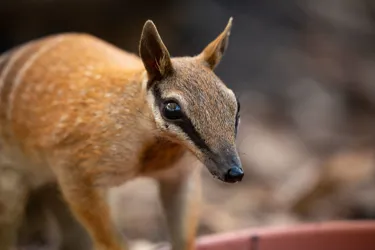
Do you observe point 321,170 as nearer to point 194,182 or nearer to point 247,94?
point 194,182

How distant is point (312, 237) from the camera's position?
2697 millimetres

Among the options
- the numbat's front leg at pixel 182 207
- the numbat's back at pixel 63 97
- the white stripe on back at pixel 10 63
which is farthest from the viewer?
the white stripe on back at pixel 10 63

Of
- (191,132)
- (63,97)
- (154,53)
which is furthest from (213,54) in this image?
(63,97)

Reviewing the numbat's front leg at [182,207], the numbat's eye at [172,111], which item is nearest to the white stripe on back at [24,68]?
the numbat's front leg at [182,207]

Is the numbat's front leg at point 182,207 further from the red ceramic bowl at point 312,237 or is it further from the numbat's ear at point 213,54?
A: the numbat's ear at point 213,54

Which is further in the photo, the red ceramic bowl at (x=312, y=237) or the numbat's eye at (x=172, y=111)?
the red ceramic bowl at (x=312, y=237)

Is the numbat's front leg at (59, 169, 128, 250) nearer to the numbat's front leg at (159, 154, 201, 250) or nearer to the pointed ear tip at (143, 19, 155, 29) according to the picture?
the numbat's front leg at (159, 154, 201, 250)

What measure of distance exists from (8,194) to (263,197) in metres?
1.86

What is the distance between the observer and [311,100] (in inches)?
Result: 221

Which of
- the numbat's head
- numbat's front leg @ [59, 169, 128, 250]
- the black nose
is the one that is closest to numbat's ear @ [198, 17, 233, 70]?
the numbat's head

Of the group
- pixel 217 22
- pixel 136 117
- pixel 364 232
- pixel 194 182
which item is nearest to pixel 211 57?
pixel 136 117

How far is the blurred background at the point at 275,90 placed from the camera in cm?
383

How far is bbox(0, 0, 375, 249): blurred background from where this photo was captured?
383 centimetres

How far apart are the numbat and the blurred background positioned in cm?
112
